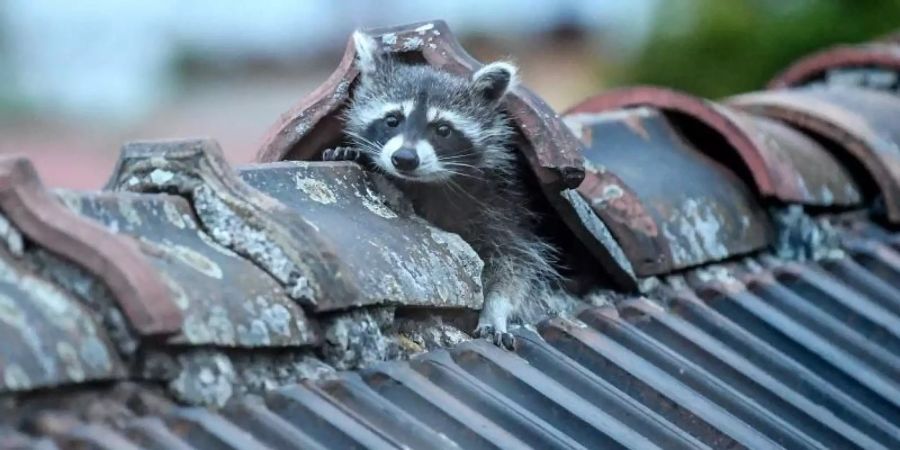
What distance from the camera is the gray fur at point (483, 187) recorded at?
390cm

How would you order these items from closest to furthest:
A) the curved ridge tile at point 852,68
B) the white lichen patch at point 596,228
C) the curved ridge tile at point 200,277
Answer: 1. the curved ridge tile at point 200,277
2. the white lichen patch at point 596,228
3. the curved ridge tile at point 852,68

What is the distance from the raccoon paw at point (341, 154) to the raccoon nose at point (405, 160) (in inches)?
11.1

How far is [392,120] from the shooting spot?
468cm

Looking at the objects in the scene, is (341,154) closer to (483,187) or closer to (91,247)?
(483,187)

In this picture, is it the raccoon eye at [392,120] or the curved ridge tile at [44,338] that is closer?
the curved ridge tile at [44,338]

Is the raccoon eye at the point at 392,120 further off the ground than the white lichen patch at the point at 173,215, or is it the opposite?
the white lichen patch at the point at 173,215

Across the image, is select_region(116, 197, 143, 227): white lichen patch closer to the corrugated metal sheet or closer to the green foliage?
the corrugated metal sheet

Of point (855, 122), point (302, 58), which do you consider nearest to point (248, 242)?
point (855, 122)

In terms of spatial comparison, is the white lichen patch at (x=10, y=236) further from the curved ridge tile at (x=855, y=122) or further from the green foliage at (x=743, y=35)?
the green foliage at (x=743, y=35)

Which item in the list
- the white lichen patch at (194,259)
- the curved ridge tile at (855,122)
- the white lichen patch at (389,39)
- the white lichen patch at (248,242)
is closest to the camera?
the white lichen patch at (194,259)

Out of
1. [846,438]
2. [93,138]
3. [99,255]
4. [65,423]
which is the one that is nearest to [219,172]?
[99,255]

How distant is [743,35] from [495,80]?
287 inches

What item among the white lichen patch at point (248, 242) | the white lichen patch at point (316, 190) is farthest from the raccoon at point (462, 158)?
the white lichen patch at point (248, 242)

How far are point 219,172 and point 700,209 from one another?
1640 mm
